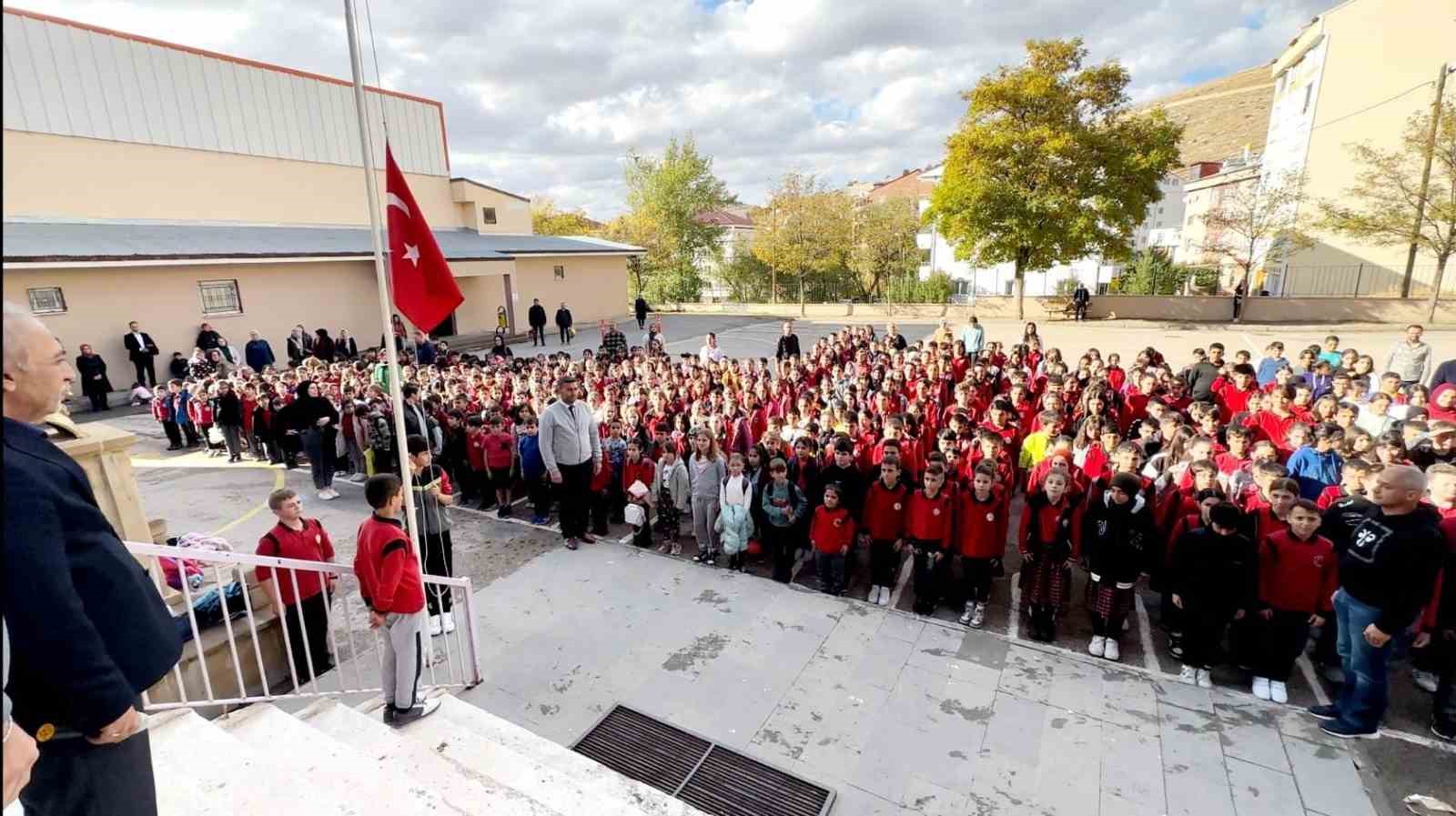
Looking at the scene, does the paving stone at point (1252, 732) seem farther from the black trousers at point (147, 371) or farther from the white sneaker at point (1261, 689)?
the black trousers at point (147, 371)

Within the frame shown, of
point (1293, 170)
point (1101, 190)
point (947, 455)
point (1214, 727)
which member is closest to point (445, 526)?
point (947, 455)

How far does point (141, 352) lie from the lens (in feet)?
53.0

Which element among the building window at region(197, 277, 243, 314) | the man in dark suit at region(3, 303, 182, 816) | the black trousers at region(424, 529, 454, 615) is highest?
the building window at region(197, 277, 243, 314)

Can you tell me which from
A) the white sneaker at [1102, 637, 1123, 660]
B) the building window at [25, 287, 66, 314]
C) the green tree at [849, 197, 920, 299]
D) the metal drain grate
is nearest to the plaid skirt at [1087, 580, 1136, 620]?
the white sneaker at [1102, 637, 1123, 660]

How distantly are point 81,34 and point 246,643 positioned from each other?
71.9ft

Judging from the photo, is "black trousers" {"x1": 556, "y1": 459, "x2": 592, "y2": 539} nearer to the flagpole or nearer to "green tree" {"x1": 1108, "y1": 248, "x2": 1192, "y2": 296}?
the flagpole

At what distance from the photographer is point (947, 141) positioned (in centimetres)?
2361

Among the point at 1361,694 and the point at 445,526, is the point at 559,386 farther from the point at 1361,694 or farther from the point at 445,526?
the point at 1361,694

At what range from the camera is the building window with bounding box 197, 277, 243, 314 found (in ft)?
58.8

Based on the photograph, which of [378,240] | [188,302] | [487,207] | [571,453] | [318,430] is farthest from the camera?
[487,207]

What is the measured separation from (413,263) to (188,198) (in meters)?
20.6

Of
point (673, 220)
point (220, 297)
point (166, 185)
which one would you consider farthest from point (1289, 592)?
point (673, 220)

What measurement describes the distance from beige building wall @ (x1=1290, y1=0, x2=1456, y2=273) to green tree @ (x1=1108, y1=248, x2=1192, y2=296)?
3.63 metres

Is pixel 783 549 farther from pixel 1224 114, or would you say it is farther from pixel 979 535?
pixel 1224 114
